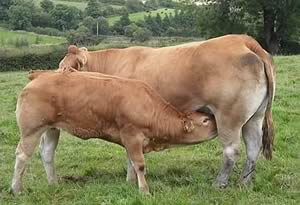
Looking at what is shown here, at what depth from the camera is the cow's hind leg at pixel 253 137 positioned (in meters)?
7.85

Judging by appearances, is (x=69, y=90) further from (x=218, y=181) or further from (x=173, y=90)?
(x=218, y=181)

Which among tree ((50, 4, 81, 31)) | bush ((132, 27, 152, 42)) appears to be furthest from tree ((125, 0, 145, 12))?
bush ((132, 27, 152, 42))

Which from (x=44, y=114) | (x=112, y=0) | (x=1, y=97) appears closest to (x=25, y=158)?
(x=44, y=114)

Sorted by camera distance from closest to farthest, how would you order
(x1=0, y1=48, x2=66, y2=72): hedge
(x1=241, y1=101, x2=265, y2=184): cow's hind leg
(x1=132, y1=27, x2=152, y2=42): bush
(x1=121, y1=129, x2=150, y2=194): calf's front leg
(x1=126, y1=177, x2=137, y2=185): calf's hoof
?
1. (x1=121, y1=129, x2=150, y2=194): calf's front leg
2. (x1=126, y1=177, x2=137, y2=185): calf's hoof
3. (x1=241, y1=101, x2=265, y2=184): cow's hind leg
4. (x1=0, y1=48, x2=66, y2=72): hedge
5. (x1=132, y1=27, x2=152, y2=42): bush

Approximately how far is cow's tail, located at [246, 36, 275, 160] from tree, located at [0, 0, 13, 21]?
2242 inches

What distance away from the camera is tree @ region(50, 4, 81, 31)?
60531 millimetres

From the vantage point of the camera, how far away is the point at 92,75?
24.7ft

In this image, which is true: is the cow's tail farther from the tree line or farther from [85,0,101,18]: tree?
[85,0,101,18]: tree

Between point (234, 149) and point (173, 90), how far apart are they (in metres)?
1.15

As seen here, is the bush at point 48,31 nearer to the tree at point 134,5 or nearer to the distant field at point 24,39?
the distant field at point 24,39

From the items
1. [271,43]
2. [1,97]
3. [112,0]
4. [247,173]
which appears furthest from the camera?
[112,0]

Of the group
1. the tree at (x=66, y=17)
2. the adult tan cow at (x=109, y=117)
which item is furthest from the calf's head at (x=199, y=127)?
the tree at (x=66, y=17)

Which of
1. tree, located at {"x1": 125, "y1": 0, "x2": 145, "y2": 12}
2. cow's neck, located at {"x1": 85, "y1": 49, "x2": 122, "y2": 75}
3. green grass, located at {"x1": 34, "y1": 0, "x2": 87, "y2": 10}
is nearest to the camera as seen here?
cow's neck, located at {"x1": 85, "y1": 49, "x2": 122, "y2": 75}

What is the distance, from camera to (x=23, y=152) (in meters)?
7.37
